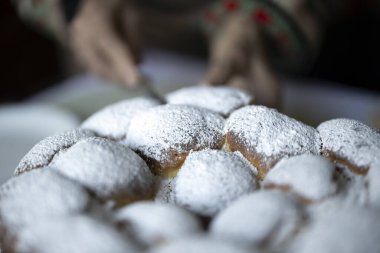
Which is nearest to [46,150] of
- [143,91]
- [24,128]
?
[24,128]

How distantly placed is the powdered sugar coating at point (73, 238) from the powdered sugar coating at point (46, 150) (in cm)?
14

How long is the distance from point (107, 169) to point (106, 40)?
718mm

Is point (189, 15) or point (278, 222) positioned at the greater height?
point (189, 15)

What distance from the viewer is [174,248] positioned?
34 cm

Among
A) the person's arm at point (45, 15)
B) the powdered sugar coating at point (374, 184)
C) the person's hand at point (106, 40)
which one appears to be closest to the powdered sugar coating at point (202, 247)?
the powdered sugar coating at point (374, 184)

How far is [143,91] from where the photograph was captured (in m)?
1.15

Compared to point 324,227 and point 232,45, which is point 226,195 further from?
point 232,45

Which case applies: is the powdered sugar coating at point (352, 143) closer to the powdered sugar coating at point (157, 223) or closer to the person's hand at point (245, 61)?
the powdered sugar coating at point (157, 223)

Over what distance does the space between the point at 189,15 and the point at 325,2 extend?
0.36 meters

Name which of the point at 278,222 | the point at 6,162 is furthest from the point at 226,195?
the point at 6,162

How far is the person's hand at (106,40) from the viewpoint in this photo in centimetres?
107

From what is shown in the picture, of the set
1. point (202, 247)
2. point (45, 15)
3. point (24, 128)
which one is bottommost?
point (202, 247)

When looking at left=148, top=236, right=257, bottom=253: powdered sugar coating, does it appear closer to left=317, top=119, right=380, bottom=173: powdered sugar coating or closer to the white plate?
left=317, top=119, right=380, bottom=173: powdered sugar coating

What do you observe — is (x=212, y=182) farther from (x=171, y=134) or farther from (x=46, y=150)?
(x=46, y=150)
